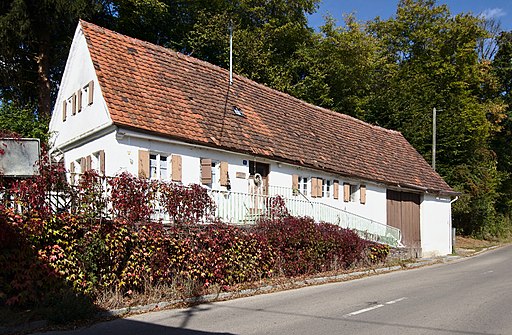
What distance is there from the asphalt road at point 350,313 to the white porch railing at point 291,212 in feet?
10.2

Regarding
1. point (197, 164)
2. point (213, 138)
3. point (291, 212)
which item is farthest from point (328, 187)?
point (197, 164)

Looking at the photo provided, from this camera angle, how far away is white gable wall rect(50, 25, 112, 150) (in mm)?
16438

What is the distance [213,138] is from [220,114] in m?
2.05

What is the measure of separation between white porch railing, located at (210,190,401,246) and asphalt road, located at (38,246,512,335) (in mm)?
3096

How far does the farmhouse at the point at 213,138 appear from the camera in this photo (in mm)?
16000

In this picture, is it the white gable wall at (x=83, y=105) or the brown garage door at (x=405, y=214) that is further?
the brown garage door at (x=405, y=214)

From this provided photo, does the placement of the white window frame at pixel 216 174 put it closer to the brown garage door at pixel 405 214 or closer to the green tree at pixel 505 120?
the brown garage door at pixel 405 214

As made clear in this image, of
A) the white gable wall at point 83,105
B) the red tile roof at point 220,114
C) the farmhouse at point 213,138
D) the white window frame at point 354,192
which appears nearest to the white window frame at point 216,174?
the farmhouse at point 213,138

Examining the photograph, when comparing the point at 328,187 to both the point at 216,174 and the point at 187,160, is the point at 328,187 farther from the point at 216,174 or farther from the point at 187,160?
the point at 187,160

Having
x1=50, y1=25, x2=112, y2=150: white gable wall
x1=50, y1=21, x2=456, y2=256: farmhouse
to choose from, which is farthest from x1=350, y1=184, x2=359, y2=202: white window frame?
x1=50, y1=25, x2=112, y2=150: white gable wall

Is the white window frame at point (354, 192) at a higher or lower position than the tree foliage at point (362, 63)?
lower

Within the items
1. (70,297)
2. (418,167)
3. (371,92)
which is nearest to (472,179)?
(418,167)

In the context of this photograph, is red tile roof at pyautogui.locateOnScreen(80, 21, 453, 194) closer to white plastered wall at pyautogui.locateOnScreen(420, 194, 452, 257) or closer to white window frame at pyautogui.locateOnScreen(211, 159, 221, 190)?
white window frame at pyautogui.locateOnScreen(211, 159, 221, 190)

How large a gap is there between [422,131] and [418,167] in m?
7.81
